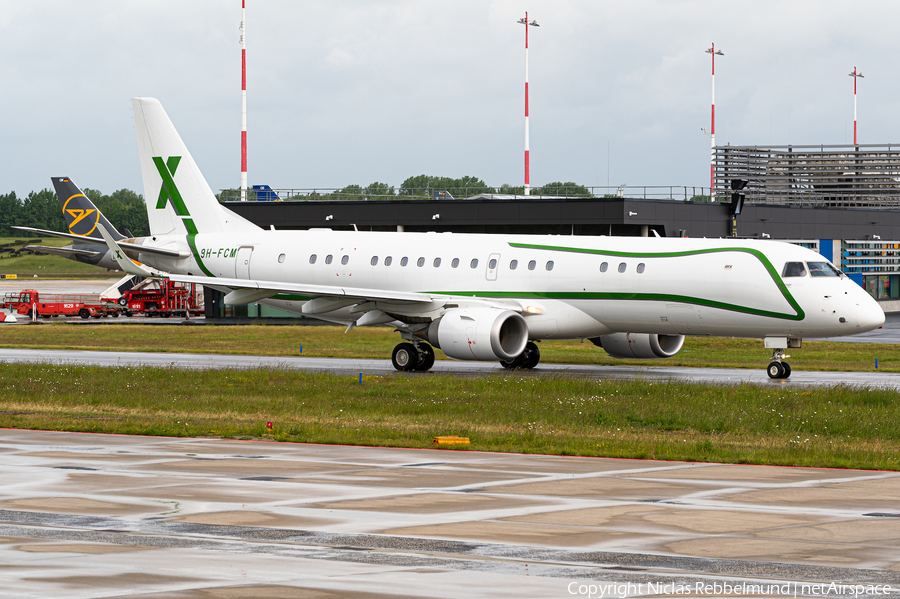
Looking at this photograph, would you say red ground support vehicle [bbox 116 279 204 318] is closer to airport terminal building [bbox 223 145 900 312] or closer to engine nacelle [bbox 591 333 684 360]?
airport terminal building [bbox 223 145 900 312]

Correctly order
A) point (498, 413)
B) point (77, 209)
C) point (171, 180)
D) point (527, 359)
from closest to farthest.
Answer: point (498, 413) → point (527, 359) → point (171, 180) → point (77, 209)

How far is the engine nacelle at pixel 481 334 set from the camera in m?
31.3

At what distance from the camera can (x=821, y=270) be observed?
3012cm

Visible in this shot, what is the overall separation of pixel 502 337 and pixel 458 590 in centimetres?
2349

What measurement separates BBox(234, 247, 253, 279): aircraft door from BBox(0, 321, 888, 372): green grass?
5.00m

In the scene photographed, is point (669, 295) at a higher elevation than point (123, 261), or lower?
lower

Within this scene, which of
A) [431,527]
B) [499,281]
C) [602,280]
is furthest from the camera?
[499,281]

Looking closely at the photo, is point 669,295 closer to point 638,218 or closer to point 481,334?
point 481,334

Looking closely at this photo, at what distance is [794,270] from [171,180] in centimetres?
2241

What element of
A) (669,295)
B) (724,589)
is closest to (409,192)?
(669,295)

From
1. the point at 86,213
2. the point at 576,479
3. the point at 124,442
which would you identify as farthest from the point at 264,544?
the point at 86,213

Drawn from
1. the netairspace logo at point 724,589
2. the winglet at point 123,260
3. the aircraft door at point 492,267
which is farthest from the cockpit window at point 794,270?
the netairspace logo at point 724,589

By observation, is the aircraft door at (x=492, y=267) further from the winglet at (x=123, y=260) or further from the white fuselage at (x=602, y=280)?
the winglet at (x=123, y=260)

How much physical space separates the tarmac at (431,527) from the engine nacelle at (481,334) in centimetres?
1353
